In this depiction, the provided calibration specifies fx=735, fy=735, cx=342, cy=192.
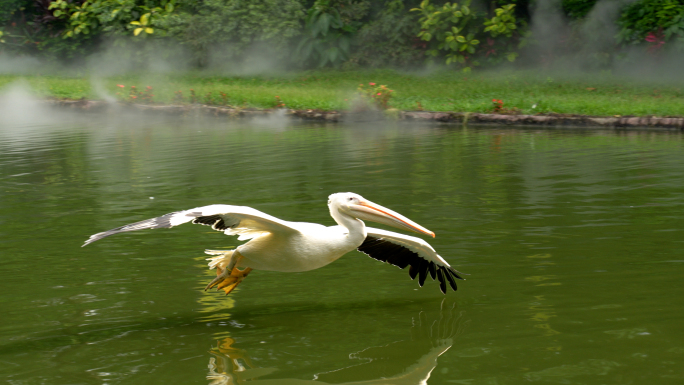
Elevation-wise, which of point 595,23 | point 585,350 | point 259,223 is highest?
point 595,23

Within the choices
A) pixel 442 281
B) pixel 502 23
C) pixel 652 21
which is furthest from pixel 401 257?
pixel 502 23

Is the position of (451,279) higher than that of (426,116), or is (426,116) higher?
(426,116)

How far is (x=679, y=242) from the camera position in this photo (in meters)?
5.96

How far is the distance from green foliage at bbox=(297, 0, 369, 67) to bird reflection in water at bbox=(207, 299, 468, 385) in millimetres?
15984

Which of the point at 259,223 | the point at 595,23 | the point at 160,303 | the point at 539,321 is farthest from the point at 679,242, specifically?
the point at 595,23

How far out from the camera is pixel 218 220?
165 inches

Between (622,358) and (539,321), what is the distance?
2.08 feet

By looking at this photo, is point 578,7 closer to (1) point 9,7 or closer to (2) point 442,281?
(2) point 442,281

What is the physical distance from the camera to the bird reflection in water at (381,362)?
12.6 feet

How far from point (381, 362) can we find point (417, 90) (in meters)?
13.3

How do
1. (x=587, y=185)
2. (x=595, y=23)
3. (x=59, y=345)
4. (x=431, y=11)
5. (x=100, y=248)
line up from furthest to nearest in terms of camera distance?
(x=431, y=11) → (x=595, y=23) → (x=587, y=185) → (x=100, y=248) → (x=59, y=345)

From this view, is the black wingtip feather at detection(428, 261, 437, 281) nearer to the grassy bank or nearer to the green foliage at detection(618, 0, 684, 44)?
the grassy bank

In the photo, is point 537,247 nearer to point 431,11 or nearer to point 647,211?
point 647,211

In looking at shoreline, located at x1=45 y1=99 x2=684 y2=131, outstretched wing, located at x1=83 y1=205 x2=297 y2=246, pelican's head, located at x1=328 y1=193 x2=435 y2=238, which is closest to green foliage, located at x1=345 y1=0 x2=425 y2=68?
shoreline, located at x1=45 y1=99 x2=684 y2=131
